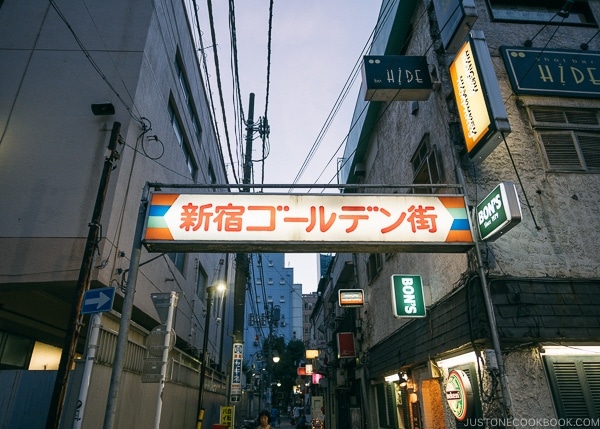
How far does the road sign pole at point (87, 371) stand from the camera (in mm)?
6145

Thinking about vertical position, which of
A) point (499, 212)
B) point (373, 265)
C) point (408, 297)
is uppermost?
point (373, 265)

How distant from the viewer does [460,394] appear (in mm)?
6254

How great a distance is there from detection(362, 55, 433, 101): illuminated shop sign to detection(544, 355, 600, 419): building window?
19.6ft

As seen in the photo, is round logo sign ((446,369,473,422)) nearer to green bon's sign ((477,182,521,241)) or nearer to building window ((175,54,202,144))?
green bon's sign ((477,182,521,241))

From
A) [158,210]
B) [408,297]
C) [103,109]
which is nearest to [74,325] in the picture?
[158,210]

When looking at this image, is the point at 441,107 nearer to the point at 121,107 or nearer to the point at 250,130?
the point at 121,107

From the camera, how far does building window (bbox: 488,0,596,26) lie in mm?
8477

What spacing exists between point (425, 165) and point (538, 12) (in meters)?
4.78

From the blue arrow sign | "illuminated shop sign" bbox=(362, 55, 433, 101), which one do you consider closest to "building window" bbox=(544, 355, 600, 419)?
"illuminated shop sign" bbox=(362, 55, 433, 101)

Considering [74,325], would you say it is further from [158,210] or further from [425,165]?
[425,165]

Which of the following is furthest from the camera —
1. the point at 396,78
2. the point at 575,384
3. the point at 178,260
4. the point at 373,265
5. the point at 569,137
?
the point at 178,260

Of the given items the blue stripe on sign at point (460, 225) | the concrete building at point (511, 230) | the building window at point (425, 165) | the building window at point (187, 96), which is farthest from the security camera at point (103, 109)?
the blue stripe on sign at point (460, 225)

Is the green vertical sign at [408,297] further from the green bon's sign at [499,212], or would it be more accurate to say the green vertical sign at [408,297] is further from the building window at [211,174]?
the building window at [211,174]

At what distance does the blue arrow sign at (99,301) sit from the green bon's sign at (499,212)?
6.61 meters
